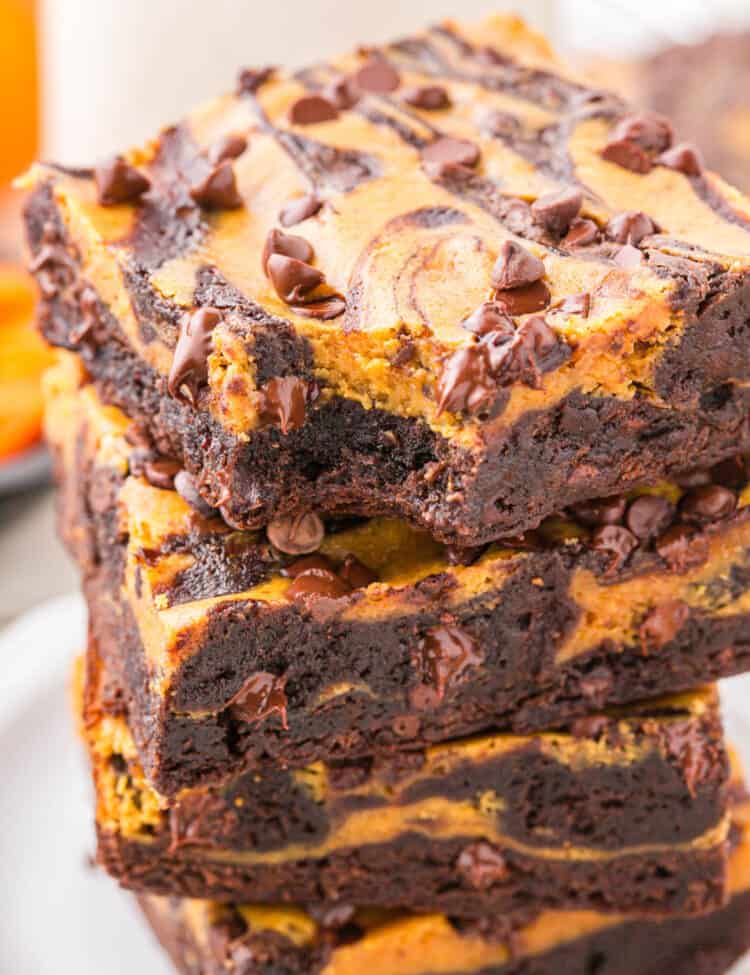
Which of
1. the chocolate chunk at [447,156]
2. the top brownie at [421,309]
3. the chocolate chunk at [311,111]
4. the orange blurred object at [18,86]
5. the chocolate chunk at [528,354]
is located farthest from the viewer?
the orange blurred object at [18,86]

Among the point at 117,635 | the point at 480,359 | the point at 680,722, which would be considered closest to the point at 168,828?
the point at 117,635

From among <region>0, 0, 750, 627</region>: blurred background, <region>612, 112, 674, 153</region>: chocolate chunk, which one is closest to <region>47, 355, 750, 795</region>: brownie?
<region>612, 112, 674, 153</region>: chocolate chunk

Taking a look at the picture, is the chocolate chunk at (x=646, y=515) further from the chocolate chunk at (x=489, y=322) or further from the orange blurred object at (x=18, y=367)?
the orange blurred object at (x=18, y=367)

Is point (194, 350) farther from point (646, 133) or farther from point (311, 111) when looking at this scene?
point (646, 133)

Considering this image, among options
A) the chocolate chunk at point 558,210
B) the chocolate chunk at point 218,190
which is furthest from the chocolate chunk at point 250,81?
the chocolate chunk at point 558,210

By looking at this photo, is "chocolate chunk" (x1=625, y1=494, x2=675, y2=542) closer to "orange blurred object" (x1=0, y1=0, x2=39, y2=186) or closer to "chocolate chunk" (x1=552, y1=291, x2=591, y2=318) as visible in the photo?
"chocolate chunk" (x1=552, y1=291, x2=591, y2=318)

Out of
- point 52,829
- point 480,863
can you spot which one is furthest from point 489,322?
point 52,829
